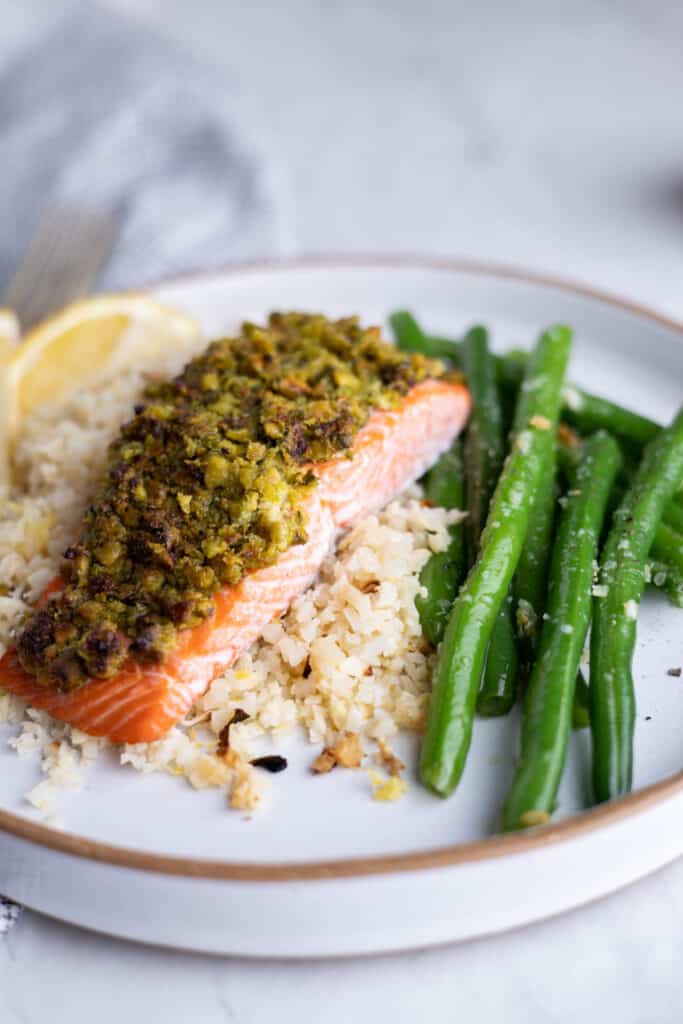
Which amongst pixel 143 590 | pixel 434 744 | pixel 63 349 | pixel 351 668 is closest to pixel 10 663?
pixel 143 590

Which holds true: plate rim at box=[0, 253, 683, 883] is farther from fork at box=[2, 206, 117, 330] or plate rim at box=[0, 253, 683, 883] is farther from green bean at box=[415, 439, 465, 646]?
fork at box=[2, 206, 117, 330]

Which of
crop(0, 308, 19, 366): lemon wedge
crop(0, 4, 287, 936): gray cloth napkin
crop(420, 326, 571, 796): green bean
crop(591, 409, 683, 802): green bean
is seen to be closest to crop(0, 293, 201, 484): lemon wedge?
crop(0, 308, 19, 366): lemon wedge

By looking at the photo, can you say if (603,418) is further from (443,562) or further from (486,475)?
(443,562)

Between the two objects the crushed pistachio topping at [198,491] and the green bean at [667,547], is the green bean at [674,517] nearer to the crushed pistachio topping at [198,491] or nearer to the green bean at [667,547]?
the green bean at [667,547]

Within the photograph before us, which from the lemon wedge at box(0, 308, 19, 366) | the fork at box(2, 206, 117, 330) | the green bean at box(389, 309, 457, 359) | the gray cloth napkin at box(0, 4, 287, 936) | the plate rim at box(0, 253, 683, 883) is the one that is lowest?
the plate rim at box(0, 253, 683, 883)

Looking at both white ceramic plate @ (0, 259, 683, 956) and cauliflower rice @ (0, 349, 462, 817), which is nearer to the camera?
white ceramic plate @ (0, 259, 683, 956)

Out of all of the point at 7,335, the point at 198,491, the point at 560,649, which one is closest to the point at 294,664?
the point at 198,491

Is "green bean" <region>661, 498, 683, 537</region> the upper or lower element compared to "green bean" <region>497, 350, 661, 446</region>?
lower
